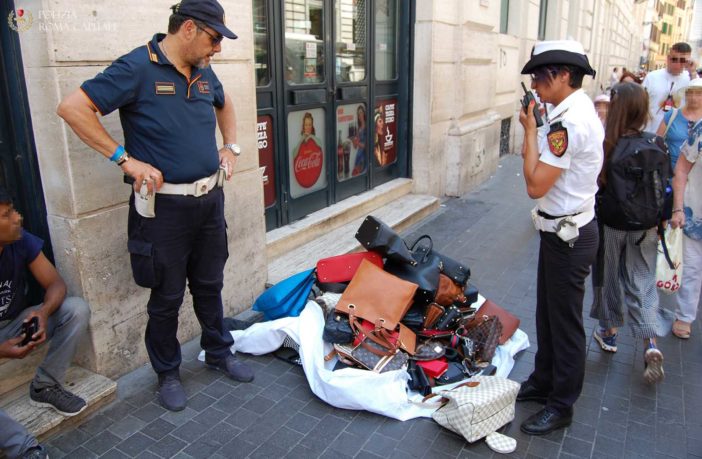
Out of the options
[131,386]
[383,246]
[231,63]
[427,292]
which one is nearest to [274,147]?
[231,63]

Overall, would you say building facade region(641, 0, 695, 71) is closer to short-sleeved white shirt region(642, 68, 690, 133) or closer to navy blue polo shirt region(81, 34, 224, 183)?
short-sleeved white shirt region(642, 68, 690, 133)

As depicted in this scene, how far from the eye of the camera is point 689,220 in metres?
3.91

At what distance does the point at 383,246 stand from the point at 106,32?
84.0 inches

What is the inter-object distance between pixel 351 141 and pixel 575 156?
13.0ft

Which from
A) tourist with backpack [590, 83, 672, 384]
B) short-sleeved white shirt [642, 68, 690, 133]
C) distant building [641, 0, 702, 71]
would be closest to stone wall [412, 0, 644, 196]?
short-sleeved white shirt [642, 68, 690, 133]

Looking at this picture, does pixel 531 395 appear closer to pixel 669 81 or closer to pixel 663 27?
pixel 669 81

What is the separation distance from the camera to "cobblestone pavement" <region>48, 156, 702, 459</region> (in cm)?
287

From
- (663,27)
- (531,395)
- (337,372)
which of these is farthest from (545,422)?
(663,27)

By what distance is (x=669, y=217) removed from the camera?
3609mm

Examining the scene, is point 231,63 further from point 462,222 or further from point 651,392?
point 462,222

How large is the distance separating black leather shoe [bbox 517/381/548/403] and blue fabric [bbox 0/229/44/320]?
2.72 meters

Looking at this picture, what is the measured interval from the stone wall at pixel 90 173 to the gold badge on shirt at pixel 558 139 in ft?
7.28

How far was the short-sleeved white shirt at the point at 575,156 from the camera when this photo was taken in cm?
268

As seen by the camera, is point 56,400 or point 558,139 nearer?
point 558,139
